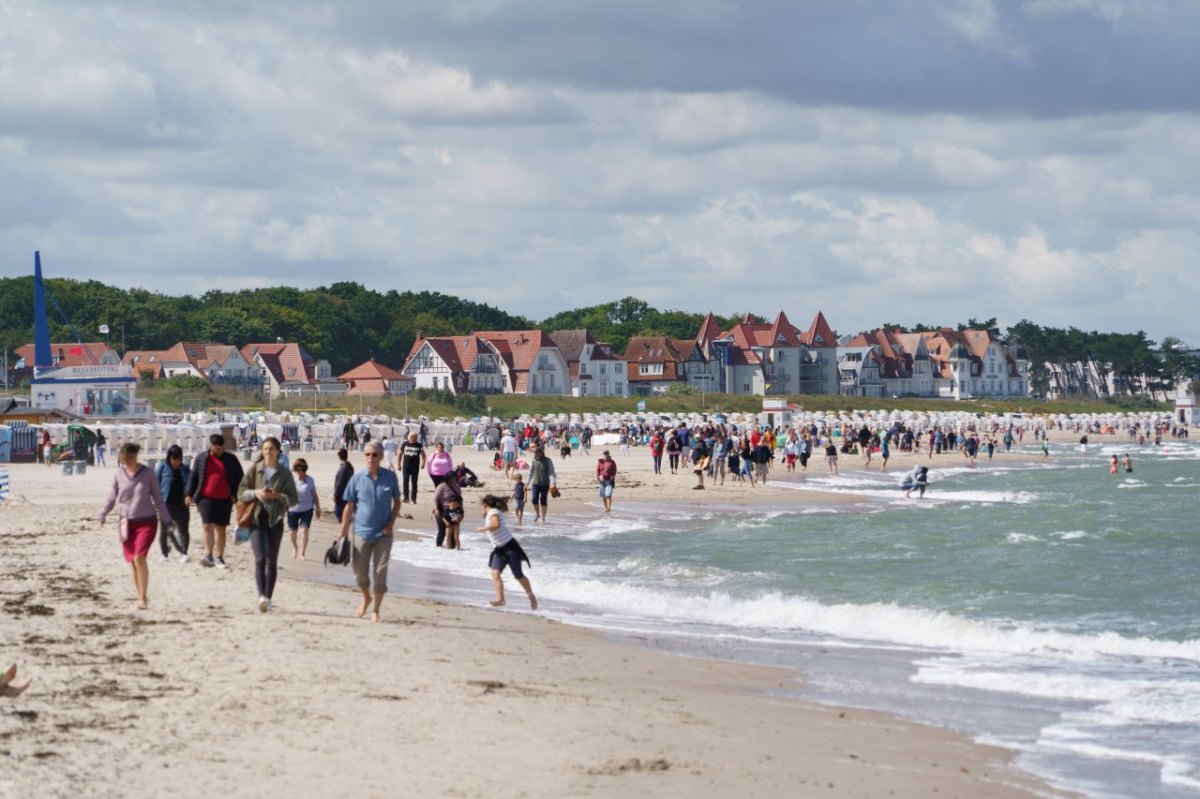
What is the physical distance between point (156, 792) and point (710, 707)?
450 cm

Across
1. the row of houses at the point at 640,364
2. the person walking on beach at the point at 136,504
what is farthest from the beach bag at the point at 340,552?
the row of houses at the point at 640,364

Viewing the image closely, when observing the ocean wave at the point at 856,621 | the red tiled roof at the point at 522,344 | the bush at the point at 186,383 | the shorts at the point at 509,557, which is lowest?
the ocean wave at the point at 856,621

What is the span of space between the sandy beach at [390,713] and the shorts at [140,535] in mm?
582

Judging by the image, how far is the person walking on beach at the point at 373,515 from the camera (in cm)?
1224

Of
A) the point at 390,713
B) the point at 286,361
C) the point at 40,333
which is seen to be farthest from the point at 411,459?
the point at 286,361

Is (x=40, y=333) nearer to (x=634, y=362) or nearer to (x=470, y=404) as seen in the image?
(x=470, y=404)

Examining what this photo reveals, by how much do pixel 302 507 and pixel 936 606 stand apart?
7.68m

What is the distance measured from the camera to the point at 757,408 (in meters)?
113

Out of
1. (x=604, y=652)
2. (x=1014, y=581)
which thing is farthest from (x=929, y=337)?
(x=604, y=652)

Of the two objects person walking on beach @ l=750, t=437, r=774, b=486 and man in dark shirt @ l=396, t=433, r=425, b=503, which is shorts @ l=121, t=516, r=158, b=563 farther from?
person walking on beach @ l=750, t=437, r=774, b=486

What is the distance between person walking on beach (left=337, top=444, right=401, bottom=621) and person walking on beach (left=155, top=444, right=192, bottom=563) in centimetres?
270

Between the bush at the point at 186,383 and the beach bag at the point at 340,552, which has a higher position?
the bush at the point at 186,383

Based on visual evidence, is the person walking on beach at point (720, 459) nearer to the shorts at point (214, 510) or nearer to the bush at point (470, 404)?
the shorts at point (214, 510)

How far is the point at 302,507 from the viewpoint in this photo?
677 inches
